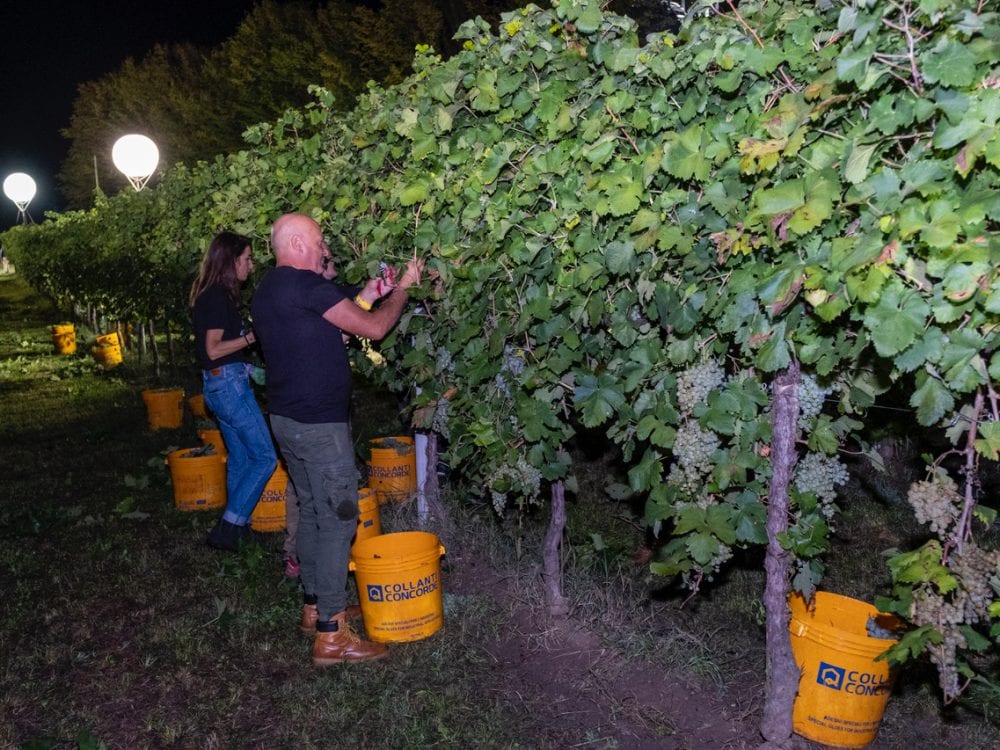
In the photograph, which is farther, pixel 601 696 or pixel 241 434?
pixel 241 434

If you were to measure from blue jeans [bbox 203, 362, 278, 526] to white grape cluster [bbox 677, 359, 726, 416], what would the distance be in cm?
330

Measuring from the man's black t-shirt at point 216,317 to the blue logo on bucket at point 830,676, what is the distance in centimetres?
365

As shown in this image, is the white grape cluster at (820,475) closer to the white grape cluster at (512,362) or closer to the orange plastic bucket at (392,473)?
the white grape cluster at (512,362)

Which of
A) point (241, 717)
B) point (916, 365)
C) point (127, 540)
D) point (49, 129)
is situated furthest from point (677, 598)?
point (49, 129)

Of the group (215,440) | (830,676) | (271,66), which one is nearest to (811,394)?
(830,676)

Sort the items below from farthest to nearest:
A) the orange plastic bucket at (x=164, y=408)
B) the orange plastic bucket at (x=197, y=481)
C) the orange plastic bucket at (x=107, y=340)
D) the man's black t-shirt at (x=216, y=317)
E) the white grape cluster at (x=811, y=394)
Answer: the orange plastic bucket at (x=107, y=340) → the orange plastic bucket at (x=164, y=408) → the orange plastic bucket at (x=197, y=481) → the man's black t-shirt at (x=216, y=317) → the white grape cluster at (x=811, y=394)

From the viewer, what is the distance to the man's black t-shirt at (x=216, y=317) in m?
5.24

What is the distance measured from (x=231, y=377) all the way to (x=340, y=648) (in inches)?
78.0

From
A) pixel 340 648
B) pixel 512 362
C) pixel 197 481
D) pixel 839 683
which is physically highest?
pixel 512 362

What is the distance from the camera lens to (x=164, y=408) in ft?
30.0

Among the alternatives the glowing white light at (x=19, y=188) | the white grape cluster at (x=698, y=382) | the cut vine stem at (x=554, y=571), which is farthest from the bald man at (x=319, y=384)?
the glowing white light at (x=19, y=188)

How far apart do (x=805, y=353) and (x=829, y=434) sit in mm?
582

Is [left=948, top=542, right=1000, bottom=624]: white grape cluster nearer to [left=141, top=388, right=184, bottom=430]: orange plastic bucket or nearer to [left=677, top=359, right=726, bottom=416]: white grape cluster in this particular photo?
[left=677, top=359, right=726, bottom=416]: white grape cluster

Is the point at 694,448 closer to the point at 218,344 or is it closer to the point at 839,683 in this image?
the point at 839,683
